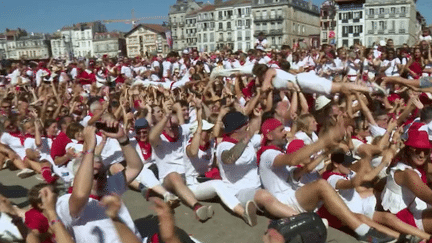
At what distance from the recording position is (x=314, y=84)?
561 cm

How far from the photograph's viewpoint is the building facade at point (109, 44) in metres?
112

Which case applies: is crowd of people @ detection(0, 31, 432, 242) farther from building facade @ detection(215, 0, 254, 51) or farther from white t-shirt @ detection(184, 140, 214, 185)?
building facade @ detection(215, 0, 254, 51)

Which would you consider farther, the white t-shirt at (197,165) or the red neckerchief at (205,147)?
the red neckerchief at (205,147)

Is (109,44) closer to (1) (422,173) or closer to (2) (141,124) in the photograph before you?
(2) (141,124)

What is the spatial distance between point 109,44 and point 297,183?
115 m

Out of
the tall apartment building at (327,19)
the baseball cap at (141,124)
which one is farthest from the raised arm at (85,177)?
the tall apartment building at (327,19)

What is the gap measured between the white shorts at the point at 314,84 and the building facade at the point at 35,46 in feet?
426

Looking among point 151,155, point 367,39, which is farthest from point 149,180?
point 367,39

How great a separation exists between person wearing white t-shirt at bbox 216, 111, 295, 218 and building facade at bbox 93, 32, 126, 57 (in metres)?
111

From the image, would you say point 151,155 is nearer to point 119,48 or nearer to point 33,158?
point 33,158

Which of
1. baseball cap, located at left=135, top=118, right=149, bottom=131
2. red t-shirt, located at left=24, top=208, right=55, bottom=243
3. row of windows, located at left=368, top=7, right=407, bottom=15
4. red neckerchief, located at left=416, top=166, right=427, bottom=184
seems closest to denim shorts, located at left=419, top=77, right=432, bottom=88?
red neckerchief, located at left=416, top=166, right=427, bottom=184

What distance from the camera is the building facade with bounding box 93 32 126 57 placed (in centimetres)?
11212

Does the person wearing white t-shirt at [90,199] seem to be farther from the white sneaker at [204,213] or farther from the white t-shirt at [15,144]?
the white t-shirt at [15,144]

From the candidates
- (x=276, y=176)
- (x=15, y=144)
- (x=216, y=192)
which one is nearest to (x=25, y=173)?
(x=15, y=144)
